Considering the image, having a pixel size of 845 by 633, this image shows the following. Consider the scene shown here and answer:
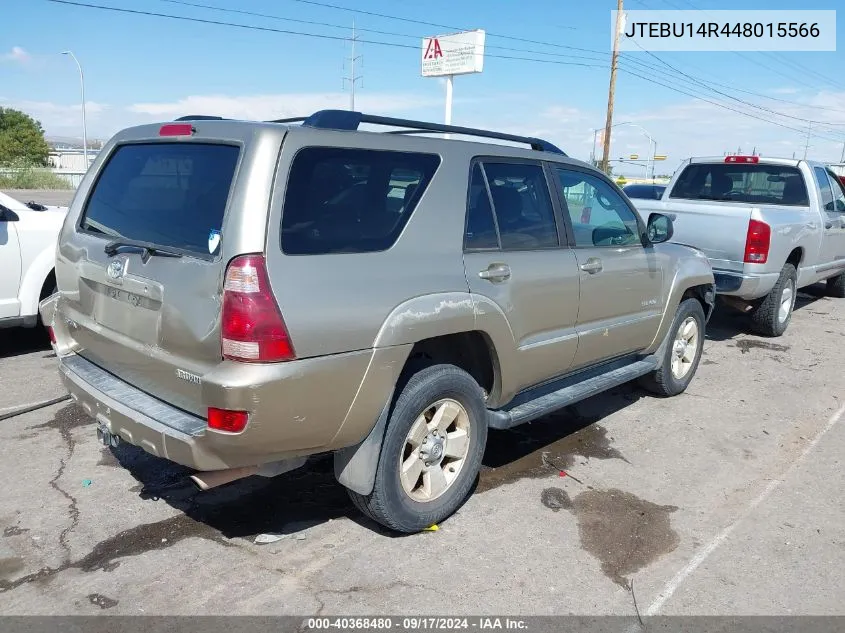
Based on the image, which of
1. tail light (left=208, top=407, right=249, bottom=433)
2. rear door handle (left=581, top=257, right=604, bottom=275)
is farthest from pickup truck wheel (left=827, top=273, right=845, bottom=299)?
tail light (left=208, top=407, right=249, bottom=433)

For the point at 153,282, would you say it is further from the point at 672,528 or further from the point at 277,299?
the point at 672,528

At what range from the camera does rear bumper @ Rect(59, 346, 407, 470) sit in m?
2.79

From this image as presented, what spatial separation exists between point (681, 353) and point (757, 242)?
213 cm

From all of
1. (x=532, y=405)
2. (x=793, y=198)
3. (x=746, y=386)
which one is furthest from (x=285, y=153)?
(x=793, y=198)

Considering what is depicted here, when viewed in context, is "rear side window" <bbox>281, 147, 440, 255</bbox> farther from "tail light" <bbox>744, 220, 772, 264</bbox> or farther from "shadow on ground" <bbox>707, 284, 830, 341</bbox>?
"shadow on ground" <bbox>707, 284, 830, 341</bbox>

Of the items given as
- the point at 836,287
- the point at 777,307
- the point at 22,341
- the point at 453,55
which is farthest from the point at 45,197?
the point at 777,307

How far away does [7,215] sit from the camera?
6152 mm

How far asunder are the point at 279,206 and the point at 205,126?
657 millimetres

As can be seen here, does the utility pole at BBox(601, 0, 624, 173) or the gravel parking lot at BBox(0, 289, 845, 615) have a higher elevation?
the utility pole at BBox(601, 0, 624, 173)

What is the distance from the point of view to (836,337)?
8438mm

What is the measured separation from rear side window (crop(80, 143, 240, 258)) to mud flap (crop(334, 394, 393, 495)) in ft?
3.48

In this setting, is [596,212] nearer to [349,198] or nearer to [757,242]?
[349,198]

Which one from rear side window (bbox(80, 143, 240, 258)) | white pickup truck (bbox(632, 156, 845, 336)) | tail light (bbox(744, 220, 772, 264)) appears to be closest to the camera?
rear side window (bbox(80, 143, 240, 258))

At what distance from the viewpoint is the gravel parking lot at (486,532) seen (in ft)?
10.0
